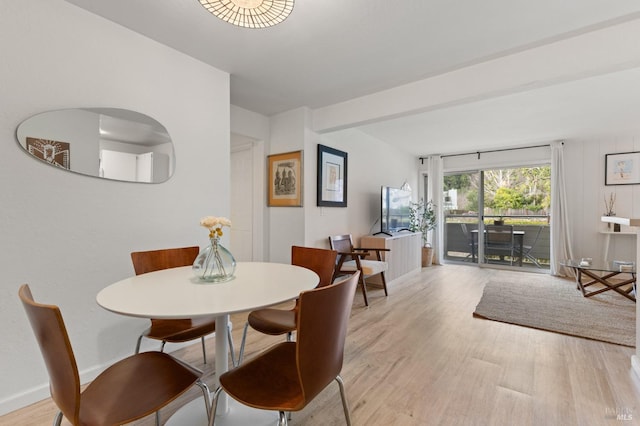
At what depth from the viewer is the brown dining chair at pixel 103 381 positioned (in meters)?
0.80

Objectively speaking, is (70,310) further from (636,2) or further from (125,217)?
(636,2)

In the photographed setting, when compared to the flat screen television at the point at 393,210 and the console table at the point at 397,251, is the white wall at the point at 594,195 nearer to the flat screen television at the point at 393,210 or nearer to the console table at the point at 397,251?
the console table at the point at 397,251

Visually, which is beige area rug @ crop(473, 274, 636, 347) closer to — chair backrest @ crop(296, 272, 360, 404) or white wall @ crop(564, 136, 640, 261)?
white wall @ crop(564, 136, 640, 261)

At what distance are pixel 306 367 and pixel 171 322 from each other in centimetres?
110

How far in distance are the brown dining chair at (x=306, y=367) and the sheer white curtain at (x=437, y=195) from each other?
5.64 metres

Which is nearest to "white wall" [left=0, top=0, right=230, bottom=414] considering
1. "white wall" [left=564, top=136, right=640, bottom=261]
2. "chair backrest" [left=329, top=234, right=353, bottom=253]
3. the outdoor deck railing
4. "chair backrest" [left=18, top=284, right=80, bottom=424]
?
"chair backrest" [left=18, top=284, right=80, bottom=424]

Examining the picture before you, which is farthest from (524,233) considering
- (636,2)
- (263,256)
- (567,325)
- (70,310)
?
(70,310)

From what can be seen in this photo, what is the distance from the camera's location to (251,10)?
1.46 m

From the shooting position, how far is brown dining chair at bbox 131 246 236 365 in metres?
Answer: 1.53

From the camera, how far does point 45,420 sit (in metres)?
1.50

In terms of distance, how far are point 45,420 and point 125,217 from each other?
120cm

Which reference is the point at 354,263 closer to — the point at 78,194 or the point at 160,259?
the point at 160,259

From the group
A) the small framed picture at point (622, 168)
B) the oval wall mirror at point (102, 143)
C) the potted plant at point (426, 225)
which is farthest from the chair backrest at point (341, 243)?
the small framed picture at point (622, 168)

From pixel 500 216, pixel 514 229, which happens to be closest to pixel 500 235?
pixel 514 229
